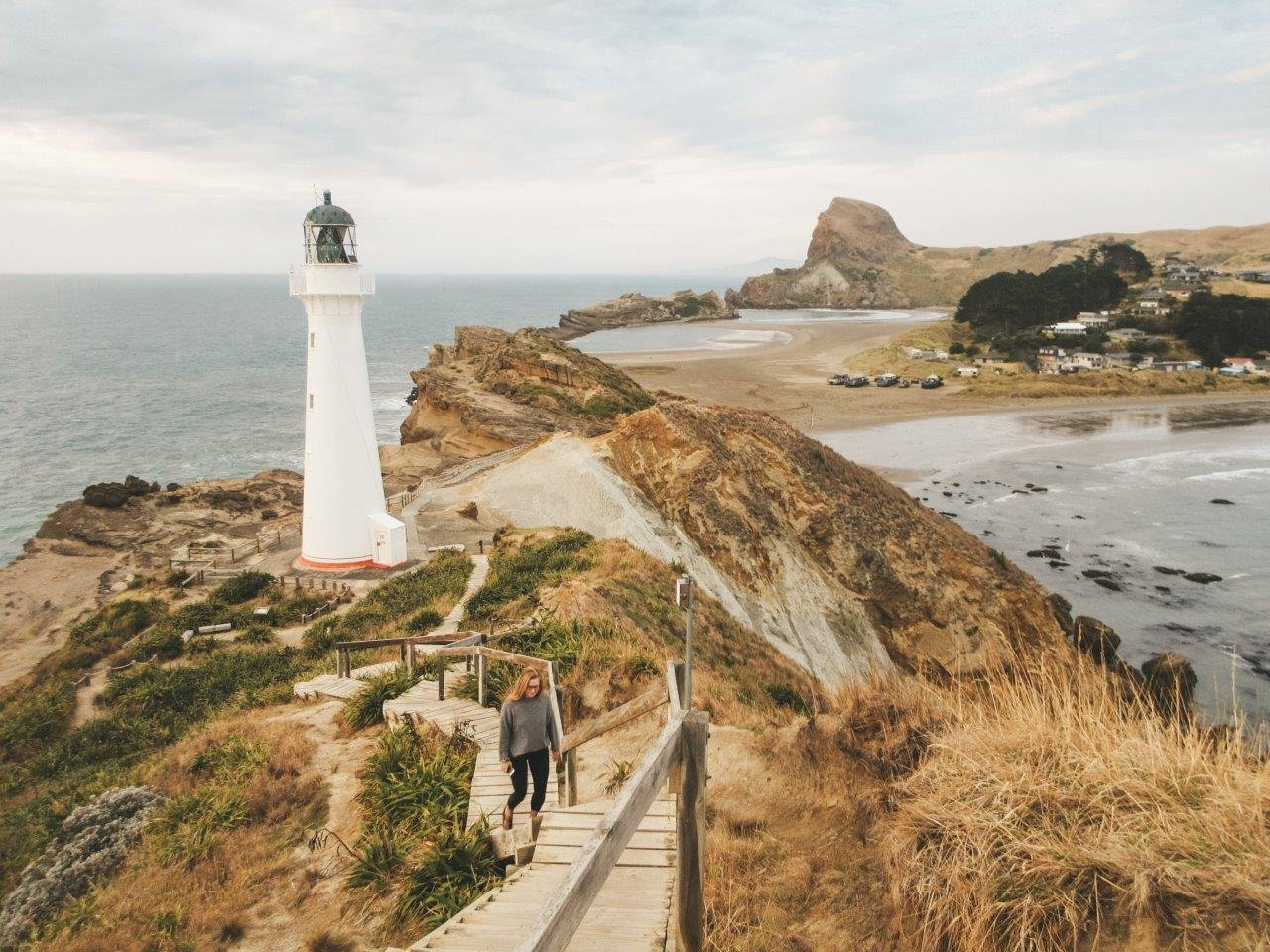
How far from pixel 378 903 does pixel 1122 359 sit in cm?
8599

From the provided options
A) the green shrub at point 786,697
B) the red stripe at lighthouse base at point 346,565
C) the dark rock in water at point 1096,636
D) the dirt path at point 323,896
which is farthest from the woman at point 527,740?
the dark rock in water at point 1096,636

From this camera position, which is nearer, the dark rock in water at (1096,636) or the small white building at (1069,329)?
the dark rock in water at (1096,636)

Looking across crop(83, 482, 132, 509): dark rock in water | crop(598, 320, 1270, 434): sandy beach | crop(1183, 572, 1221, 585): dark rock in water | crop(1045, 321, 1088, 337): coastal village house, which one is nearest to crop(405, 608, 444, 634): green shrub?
crop(1183, 572, 1221, 585): dark rock in water

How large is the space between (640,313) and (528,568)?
125674 millimetres

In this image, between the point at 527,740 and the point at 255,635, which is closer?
the point at 527,740

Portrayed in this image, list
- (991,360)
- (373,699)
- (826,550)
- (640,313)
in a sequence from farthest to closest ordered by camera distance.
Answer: (640,313), (991,360), (826,550), (373,699)

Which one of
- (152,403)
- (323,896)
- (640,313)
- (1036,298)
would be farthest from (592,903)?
(640,313)

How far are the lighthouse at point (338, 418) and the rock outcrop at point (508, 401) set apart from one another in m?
20.5

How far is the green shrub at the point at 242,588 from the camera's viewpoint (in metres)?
20.9

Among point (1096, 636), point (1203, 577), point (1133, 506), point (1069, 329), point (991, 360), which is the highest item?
point (1069, 329)

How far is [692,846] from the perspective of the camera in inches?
170

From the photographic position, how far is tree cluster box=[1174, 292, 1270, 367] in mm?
81125

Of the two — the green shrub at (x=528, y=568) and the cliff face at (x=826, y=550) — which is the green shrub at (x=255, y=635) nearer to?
the green shrub at (x=528, y=568)

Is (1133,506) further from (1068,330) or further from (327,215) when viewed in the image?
(1068,330)
